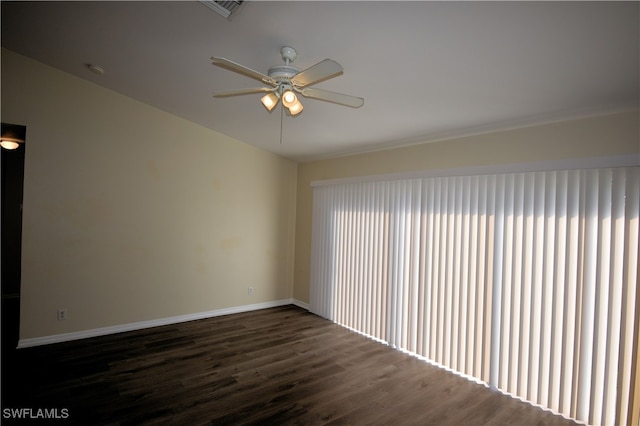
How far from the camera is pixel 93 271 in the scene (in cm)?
402

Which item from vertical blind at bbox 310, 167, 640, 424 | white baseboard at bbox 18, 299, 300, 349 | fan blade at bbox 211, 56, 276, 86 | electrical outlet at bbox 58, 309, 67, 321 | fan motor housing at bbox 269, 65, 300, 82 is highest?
fan motor housing at bbox 269, 65, 300, 82

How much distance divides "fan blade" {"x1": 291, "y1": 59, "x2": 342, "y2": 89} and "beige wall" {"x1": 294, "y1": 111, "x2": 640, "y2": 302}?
2026 mm

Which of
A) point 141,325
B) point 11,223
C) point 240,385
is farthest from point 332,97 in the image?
point 11,223

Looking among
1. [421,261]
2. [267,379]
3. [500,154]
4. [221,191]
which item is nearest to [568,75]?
[500,154]

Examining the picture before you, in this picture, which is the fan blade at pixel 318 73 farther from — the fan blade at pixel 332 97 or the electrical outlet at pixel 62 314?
the electrical outlet at pixel 62 314

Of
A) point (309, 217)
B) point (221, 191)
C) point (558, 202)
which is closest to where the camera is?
point (558, 202)

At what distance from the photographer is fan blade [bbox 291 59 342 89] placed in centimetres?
198

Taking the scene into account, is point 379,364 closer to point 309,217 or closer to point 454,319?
point 454,319

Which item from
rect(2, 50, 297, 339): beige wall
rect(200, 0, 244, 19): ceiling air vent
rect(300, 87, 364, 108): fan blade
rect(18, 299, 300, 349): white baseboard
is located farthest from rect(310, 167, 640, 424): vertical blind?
rect(200, 0, 244, 19): ceiling air vent

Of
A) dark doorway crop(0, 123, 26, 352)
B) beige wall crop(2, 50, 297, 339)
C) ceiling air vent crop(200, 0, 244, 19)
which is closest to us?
ceiling air vent crop(200, 0, 244, 19)

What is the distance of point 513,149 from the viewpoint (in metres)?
3.08

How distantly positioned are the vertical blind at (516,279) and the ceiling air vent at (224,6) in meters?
2.64

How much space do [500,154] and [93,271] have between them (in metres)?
Answer: 4.88

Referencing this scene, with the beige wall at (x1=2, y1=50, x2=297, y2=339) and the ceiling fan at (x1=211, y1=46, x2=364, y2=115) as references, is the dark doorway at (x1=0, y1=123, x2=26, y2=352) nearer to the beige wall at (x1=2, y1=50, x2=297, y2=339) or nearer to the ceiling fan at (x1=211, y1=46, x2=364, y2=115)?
the beige wall at (x1=2, y1=50, x2=297, y2=339)
